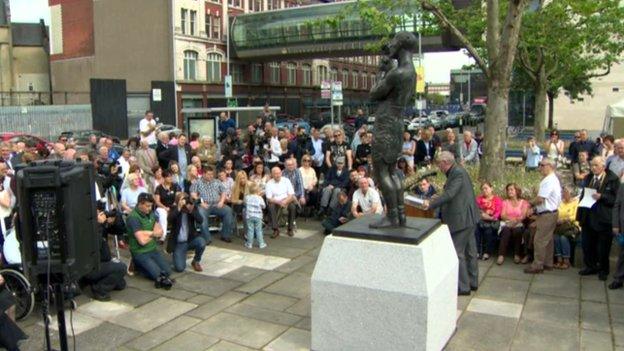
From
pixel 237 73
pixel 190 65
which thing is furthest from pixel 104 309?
pixel 237 73

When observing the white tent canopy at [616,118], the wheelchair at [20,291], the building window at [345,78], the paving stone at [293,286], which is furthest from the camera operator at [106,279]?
the building window at [345,78]

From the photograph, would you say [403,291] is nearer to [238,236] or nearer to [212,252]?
[212,252]

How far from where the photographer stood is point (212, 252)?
995 cm

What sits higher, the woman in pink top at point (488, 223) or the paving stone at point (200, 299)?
the woman in pink top at point (488, 223)

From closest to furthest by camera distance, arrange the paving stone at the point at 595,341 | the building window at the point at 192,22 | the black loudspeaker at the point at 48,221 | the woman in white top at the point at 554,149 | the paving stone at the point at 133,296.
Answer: the black loudspeaker at the point at 48,221, the paving stone at the point at 595,341, the paving stone at the point at 133,296, the woman in white top at the point at 554,149, the building window at the point at 192,22

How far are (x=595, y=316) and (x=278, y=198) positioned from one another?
20.2ft

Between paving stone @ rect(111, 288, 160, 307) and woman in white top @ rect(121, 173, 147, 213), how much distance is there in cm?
240

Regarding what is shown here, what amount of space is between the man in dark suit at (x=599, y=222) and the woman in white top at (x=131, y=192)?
738 cm

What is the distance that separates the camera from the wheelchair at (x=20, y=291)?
268 inches

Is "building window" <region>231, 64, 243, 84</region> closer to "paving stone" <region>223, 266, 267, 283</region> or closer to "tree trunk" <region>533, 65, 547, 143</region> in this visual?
"tree trunk" <region>533, 65, 547, 143</region>

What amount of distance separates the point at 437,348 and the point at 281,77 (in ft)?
176

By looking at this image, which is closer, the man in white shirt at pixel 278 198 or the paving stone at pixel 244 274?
the paving stone at pixel 244 274

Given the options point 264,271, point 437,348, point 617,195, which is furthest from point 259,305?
point 617,195

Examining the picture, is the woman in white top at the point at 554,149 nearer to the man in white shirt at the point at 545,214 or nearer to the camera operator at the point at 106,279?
the man in white shirt at the point at 545,214
